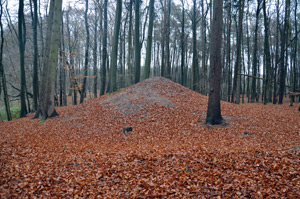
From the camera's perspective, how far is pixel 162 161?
5039mm

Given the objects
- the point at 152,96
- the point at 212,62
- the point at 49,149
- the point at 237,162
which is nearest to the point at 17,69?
the point at 152,96

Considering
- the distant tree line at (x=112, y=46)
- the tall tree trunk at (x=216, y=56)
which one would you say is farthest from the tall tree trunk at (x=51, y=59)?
the tall tree trunk at (x=216, y=56)

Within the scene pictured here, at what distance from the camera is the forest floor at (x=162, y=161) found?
376 centimetres

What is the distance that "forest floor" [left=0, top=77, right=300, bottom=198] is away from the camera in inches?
148

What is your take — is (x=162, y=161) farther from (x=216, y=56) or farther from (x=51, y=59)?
(x=51, y=59)

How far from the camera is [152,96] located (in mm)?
12336

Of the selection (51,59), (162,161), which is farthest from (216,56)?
(51,59)

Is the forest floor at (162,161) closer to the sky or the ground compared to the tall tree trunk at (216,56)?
closer to the ground

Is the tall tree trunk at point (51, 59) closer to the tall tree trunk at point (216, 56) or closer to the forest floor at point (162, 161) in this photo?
the forest floor at point (162, 161)

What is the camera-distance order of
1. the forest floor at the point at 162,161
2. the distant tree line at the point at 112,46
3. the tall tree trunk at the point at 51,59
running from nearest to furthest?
the forest floor at the point at 162,161 → the tall tree trunk at the point at 51,59 → the distant tree line at the point at 112,46

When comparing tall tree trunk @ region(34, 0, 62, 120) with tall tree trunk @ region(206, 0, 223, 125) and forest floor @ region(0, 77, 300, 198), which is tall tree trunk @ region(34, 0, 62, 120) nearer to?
forest floor @ region(0, 77, 300, 198)

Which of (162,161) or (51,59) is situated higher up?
(51,59)

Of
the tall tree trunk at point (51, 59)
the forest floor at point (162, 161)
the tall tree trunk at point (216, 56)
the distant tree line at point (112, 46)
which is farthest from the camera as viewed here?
the distant tree line at point (112, 46)

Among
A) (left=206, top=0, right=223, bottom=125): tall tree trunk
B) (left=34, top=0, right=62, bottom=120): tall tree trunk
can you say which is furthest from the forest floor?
(left=34, top=0, right=62, bottom=120): tall tree trunk
